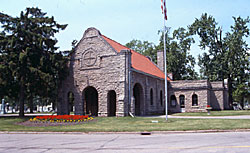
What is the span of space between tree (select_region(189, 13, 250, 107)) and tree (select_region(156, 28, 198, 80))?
8.55 ft

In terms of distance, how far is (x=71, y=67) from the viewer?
94.9 ft

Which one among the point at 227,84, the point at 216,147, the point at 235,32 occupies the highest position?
the point at 235,32

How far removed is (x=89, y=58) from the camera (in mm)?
27922

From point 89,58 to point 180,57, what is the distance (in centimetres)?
2581

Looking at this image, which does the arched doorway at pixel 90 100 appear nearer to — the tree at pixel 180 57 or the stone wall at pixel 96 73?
the stone wall at pixel 96 73

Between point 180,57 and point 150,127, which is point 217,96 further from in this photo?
point 150,127

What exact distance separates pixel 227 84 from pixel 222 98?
12.6 ft

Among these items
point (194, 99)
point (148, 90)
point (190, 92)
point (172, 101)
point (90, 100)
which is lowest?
point (172, 101)

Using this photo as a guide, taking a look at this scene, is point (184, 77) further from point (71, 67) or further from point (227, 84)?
point (71, 67)

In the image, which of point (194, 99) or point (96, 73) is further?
point (194, 99)

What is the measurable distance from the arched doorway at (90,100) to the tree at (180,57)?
22461 millimetres

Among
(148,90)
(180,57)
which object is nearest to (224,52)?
(180,57)

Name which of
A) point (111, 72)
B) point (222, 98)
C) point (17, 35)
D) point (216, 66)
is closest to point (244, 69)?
point (216, 66)

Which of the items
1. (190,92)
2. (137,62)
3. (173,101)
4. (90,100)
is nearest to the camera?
(90,100)
